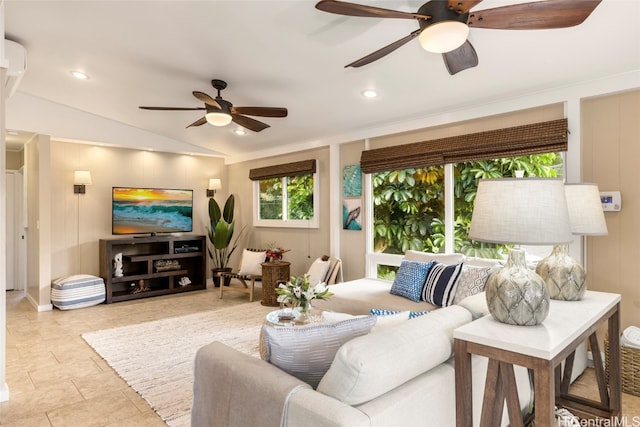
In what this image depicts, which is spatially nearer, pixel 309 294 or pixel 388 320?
pixel 388 320

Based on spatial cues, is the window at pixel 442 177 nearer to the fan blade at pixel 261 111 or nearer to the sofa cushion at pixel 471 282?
the sofa cushion at pixel 471 282

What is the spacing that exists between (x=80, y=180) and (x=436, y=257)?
4.99 m

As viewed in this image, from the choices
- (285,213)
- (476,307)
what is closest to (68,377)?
(476,307)

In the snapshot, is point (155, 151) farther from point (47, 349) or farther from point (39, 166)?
point (47, 349)

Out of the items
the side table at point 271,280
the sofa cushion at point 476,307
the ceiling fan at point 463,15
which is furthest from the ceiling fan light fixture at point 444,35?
the side table at point 271,280

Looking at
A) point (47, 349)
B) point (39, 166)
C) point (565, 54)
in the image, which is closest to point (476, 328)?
point (565, 54)

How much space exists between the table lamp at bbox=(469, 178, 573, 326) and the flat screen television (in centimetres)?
553

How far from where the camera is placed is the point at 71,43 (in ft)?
11.1

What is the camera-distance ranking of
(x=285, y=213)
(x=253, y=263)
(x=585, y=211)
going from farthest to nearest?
1. (x=285, y=213)
2. (x=253, y=263)
3. (x=585, y=211)

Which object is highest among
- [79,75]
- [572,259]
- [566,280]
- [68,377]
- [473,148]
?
[79,75]

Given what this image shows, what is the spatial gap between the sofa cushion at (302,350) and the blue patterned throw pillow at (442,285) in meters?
2.01

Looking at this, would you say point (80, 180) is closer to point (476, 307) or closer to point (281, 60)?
point (281, 60)

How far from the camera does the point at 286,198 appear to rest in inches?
241

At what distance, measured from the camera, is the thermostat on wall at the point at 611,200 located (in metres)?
2.96
